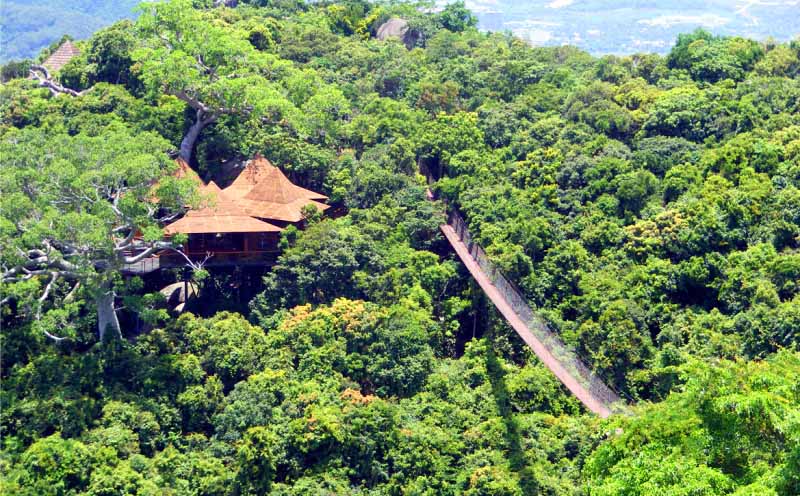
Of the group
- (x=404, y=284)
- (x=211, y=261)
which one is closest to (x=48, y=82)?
(x=211, y=261)

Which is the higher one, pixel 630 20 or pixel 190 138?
pixel 190 138

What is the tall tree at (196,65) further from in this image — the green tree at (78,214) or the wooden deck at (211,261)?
the green tree at (78,214)

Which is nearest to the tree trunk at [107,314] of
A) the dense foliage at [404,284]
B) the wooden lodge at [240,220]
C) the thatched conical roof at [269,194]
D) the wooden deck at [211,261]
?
the dense foliage at [404,284]

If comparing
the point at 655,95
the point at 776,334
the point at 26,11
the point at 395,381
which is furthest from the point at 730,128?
the point at 26,11

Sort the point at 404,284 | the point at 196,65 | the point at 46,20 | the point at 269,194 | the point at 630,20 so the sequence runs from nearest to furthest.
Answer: the point at 404,284
the point at 269,194
the point at 196,65
the point at 630,20
the point at 46,20

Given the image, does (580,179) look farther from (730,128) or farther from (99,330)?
(99,330)

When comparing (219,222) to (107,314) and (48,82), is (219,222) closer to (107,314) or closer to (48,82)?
(107,314)

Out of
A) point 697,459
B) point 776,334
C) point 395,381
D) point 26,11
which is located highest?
point 697,459
